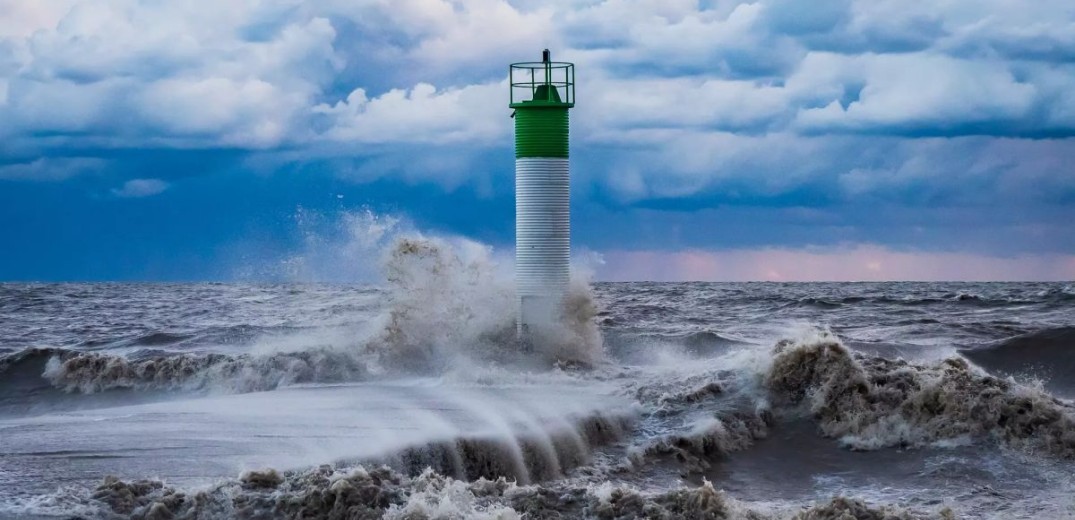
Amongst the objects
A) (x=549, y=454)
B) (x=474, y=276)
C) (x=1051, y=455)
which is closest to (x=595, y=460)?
(x=549, y=454)

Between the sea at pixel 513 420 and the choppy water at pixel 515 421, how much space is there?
0.11ft

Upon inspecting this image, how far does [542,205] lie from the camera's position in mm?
16266

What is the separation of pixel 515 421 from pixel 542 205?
559cm

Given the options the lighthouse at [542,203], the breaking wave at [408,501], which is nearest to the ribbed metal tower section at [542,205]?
the lighthouse at [542,203]

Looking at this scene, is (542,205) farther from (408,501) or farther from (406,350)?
(408,501)

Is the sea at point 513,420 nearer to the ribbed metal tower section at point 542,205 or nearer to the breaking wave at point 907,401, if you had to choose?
the breaking wave at point 907,401

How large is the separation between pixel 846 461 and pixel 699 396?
236 cm

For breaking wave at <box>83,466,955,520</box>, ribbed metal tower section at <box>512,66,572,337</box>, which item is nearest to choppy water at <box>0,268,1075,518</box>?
breaking wave at <box>83,466,955,520</box>

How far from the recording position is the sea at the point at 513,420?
26.9 feet

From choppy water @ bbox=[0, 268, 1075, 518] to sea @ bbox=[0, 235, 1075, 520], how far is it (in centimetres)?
3

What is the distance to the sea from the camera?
8.20 metres

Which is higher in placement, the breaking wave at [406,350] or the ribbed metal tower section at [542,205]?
the ribbed metal tower section at [542,205]

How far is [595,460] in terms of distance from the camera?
1088cm

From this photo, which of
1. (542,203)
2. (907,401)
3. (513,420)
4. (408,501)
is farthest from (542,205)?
(408,501)
